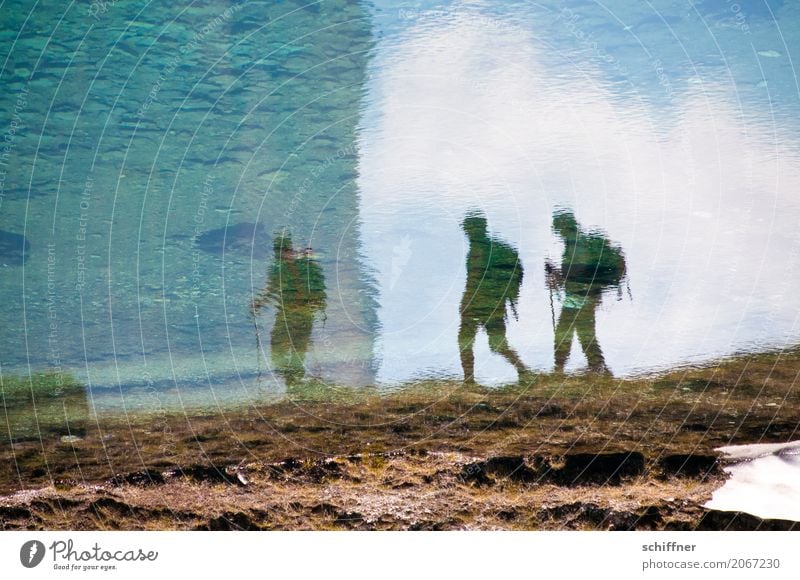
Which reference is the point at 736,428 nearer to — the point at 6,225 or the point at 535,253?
the point at 535,253

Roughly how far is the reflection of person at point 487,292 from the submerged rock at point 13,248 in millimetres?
2311

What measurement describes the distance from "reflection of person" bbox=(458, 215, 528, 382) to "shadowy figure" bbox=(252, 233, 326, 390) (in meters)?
0.78

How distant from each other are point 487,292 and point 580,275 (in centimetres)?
49

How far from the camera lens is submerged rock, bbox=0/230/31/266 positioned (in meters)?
3.83

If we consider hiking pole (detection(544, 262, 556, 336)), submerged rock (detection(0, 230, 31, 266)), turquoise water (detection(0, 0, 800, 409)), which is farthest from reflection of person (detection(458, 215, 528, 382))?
submerged rock (detection(0, 230, 31, 266))

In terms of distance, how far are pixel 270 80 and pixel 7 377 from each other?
2.10 metres

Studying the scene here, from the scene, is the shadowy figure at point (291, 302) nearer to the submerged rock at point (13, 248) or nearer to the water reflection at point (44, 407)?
the water reflection at point (44, 407)

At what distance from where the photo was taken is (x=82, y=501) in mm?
3947

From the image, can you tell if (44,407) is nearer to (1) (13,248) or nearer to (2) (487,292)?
(1) (13,248)

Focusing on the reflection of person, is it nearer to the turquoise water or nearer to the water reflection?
the turquoise water

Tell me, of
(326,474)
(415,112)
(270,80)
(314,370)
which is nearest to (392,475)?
(326,474)

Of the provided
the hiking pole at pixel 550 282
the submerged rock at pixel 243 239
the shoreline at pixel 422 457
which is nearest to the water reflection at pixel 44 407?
the shoreline at pixel 422 457

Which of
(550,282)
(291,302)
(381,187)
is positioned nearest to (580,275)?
(550,282)

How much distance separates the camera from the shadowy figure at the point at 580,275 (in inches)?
152
